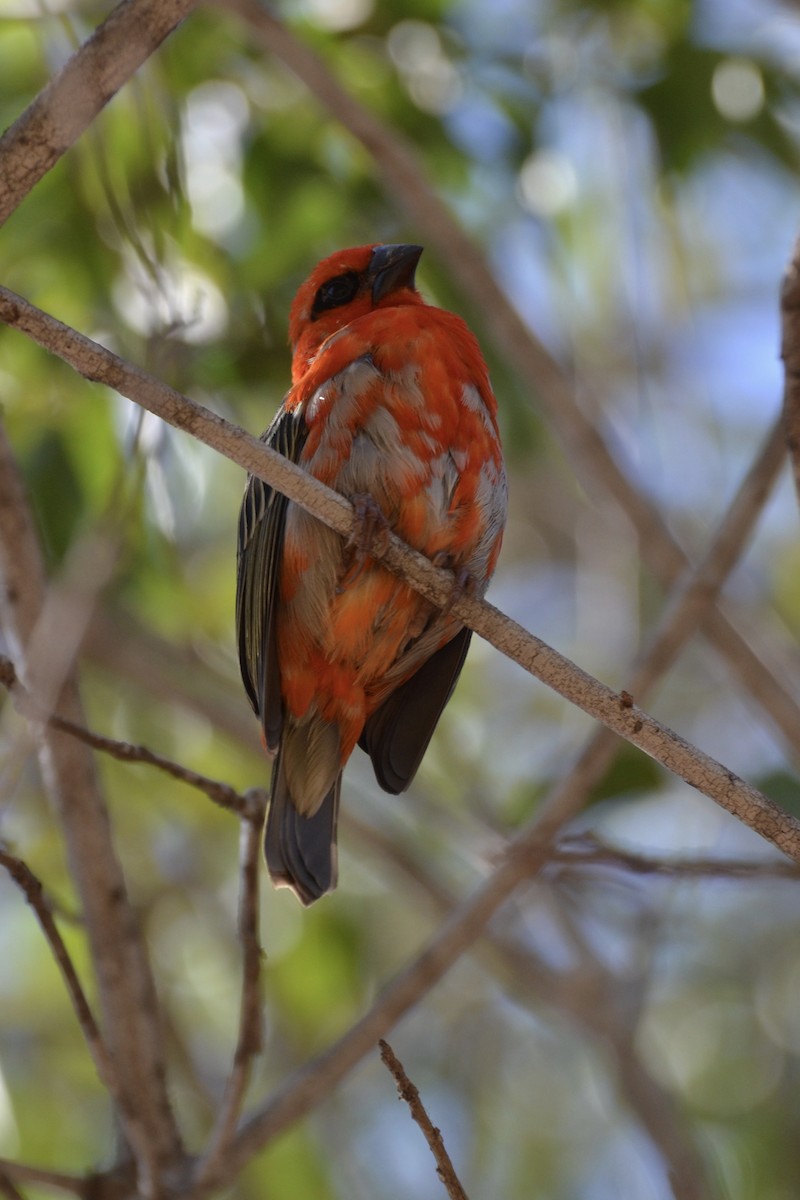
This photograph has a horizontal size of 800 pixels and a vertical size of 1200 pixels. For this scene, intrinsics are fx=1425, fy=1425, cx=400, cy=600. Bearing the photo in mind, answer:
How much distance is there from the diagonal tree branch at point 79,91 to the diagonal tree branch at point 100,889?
124 centimetres

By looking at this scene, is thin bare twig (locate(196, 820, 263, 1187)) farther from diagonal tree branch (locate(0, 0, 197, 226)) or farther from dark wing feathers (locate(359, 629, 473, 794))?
diagonal tree branch (locate(0, 0, 197, 226))

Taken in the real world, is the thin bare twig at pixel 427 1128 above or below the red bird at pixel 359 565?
below

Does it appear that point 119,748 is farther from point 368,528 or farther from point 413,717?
point 413,717

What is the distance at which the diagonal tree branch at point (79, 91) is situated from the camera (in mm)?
2293

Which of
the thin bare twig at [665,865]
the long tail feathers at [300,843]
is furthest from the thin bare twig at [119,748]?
the thin bare twig at [665,865]

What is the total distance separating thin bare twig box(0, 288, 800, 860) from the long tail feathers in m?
0.95

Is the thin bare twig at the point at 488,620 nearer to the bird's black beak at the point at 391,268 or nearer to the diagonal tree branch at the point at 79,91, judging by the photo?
the diagonal tree branch at the point at 79,91

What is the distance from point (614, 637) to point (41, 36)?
3382mm

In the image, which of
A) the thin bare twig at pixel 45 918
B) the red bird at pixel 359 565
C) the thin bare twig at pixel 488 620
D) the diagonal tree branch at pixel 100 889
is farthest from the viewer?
the red bird at pixel 359 565

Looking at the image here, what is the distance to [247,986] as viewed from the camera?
307cm

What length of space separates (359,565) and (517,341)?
1.46 meters

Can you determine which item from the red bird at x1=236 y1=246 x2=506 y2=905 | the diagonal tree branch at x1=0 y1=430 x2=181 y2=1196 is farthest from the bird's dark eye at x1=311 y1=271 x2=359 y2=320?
the diagonal tree branch at x1=0 y1=430 x2=181 y2=1196

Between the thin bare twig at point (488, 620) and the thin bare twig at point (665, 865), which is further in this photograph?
the thin bare twig at point (665, 865)

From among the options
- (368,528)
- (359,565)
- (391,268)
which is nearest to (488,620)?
(368,528)
